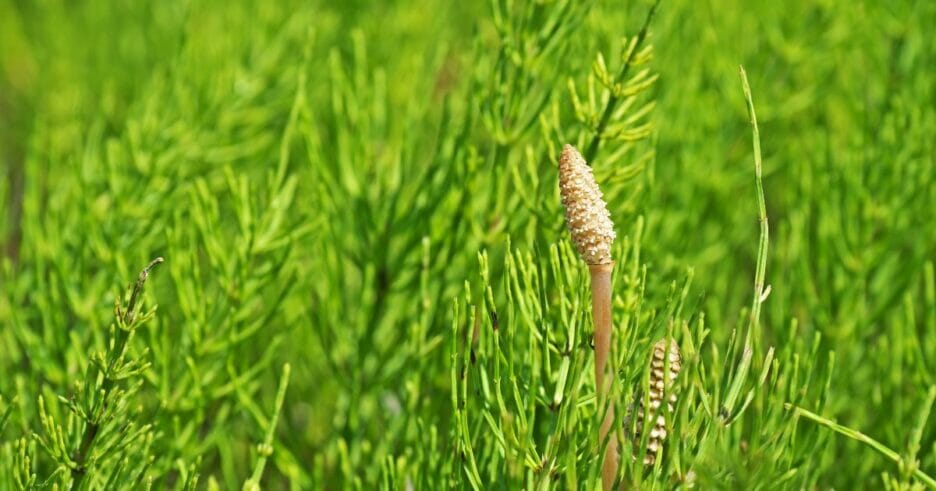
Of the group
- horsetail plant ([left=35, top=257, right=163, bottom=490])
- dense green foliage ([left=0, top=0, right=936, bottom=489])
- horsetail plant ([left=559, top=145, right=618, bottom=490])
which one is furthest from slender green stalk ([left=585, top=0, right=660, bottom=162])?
horsetail plant ([left=35, top=257, right=163, bottom=490])

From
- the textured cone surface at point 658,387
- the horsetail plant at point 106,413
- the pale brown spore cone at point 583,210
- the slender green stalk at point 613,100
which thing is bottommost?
the horsetail plant at point 106,413

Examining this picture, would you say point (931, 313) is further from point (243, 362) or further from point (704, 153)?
point (243, 362)

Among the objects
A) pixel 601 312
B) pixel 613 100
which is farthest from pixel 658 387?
pixel 613 100

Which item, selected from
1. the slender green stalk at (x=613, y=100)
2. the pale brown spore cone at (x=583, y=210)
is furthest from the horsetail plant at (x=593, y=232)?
the slender green stalk at (x=613, y=100)

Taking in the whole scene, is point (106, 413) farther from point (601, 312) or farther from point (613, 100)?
point (613, 100)

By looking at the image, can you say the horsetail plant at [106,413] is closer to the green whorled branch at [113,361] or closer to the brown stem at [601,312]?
the green whorled branch at [113,361]

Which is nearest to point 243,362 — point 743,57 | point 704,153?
point 704,153
